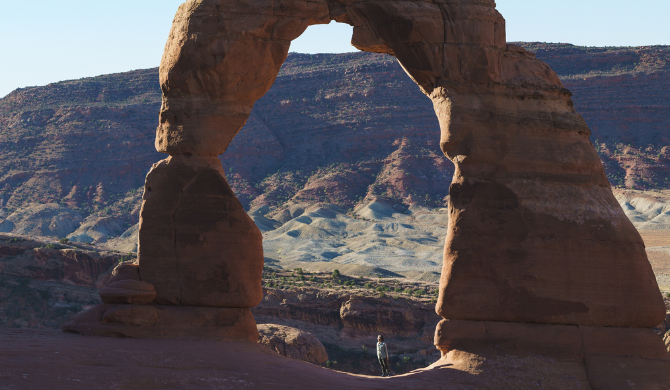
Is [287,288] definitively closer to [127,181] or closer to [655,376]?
[655,376]

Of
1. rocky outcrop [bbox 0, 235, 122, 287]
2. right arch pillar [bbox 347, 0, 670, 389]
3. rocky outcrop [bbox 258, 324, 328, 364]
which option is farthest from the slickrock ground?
rocky outcrop [bbox 0, 235, 122, 287]

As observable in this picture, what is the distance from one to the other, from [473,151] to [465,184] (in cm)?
57

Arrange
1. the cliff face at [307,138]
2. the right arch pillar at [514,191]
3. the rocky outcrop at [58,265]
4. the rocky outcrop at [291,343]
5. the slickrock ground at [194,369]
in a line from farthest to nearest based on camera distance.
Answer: the cliff face at [307,138] < the rocky outcrop at [58,265] < the rocky outcrop at [291,343] < the right arch pillar at [514,191] < the slickrock ground at [194,369]

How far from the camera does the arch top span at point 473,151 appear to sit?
11961 mm

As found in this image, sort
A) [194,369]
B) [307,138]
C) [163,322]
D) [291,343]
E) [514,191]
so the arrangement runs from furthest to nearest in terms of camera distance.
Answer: [307,138], [291,343], [163,322], [514,191], [194,369]

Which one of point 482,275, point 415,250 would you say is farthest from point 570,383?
point 415,250

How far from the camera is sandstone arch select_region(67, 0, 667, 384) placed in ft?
39.1

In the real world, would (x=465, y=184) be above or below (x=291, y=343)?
above

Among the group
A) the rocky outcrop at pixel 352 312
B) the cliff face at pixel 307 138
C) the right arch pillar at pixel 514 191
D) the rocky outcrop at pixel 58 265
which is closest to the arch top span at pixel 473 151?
the right arch pillar at pixel 514 191

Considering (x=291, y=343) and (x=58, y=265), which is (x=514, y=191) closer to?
(x=291, y=343)

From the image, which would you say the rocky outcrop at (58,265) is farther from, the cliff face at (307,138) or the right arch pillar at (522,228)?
the cliff face at (307,138)

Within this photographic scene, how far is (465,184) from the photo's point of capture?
1257 cm

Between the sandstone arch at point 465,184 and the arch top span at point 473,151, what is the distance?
0.02 metres

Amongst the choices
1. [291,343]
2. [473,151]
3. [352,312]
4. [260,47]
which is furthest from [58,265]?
[473,151]
